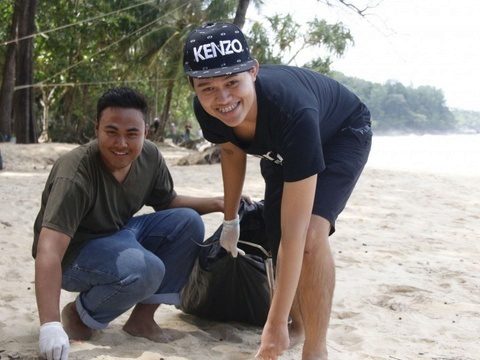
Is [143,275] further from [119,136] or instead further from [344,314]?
[344,314]

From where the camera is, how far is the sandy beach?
2.27 m

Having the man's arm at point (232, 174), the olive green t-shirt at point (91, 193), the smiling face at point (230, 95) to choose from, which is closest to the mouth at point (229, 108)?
the smiling face at point (230, 95)

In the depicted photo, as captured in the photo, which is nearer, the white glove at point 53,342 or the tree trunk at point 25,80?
the white glove at point 53,342

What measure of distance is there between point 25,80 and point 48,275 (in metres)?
11.8

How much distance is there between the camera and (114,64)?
22.4m

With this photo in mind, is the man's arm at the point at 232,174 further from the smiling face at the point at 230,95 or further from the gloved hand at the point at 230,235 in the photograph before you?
the smiling face at the point at 230,95

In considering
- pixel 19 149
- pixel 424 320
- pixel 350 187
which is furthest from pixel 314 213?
pixel 19 149

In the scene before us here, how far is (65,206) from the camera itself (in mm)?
2014

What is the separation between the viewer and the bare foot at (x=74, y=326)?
223 centimetres

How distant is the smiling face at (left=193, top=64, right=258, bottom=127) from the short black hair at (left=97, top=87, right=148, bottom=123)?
1.44 feet

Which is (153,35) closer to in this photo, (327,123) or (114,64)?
(114,64)

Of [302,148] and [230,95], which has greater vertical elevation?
[230,95]

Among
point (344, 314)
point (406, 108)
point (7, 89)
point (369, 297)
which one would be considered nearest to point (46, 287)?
point (344, 314)

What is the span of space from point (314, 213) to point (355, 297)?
118 cm
